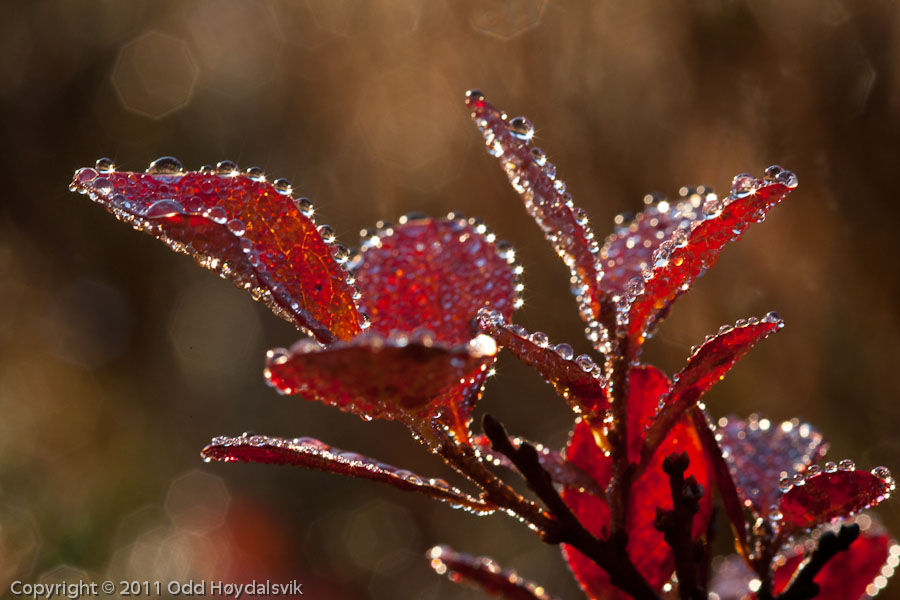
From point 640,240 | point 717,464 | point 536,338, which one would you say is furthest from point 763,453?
point 536,338

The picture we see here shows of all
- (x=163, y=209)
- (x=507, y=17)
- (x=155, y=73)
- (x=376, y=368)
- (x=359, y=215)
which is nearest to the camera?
(x=376, y=368)

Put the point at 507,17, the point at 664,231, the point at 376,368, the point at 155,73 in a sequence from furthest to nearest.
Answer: the point at 155,73 < the point at 507,17 < the point at 664,231 < the point at 376,368

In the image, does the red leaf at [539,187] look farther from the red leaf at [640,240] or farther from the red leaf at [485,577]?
the red leaf at [485,577]

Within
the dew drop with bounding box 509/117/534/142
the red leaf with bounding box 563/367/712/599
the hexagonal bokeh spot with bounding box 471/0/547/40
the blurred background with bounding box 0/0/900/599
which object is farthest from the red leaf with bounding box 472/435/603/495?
the hexagonal bokeh spot with bounding box 471/0/547/40

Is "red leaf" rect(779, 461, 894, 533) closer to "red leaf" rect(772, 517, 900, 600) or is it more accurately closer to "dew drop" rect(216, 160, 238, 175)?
"red leaf" rect(772, 517, 900, 600)

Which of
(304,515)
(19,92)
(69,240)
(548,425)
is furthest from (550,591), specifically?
(19,92)

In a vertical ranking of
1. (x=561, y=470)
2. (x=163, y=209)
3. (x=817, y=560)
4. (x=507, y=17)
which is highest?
(x=507, y=17)

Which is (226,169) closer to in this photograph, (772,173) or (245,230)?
(245,230)
